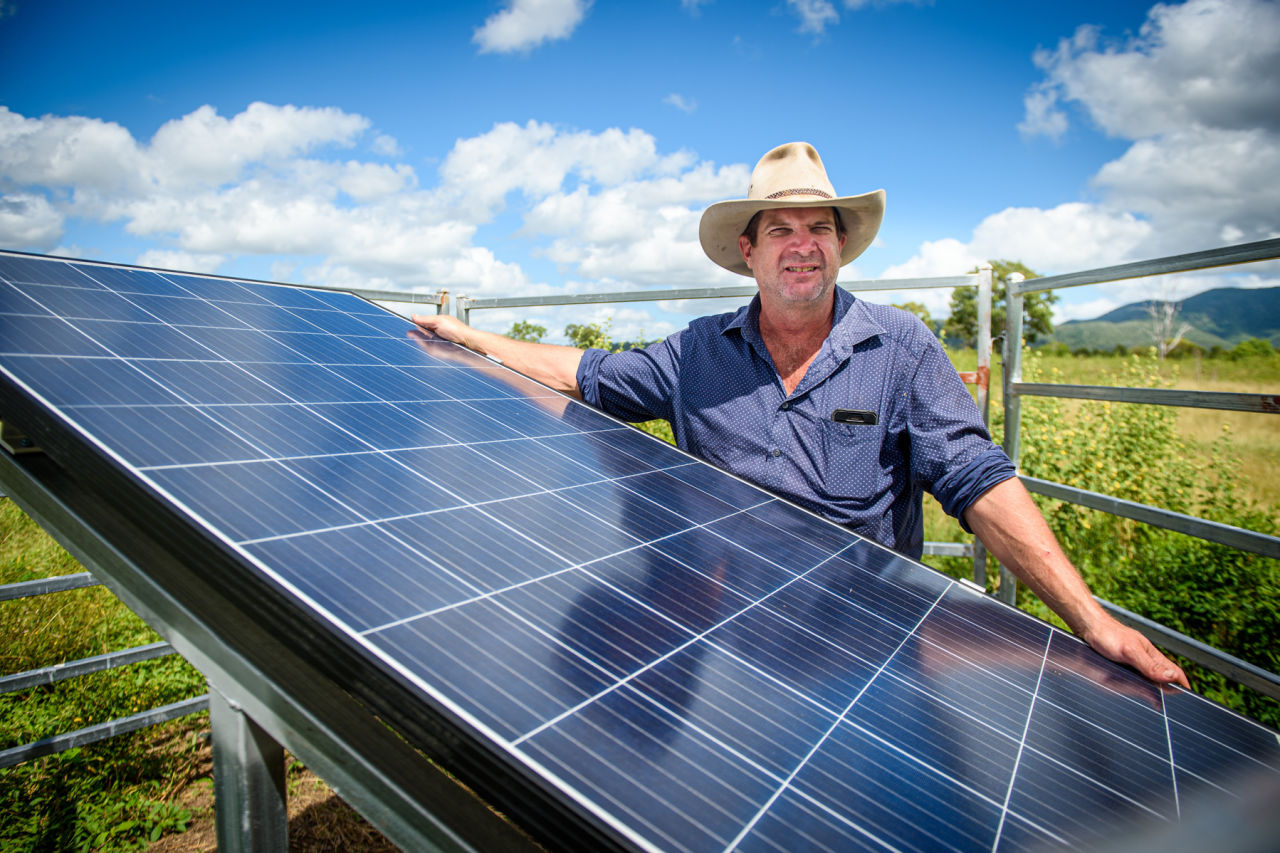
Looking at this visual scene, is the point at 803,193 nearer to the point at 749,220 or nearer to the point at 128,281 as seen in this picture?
the point at 749,220

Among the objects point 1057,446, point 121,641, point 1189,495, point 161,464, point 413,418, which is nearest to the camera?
point 161,464

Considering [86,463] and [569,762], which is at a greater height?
[86,463]

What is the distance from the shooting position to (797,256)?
140 inches

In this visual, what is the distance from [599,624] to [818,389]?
2.12m

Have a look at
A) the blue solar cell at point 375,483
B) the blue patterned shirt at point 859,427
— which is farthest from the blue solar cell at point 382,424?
the blue patterned shirt at point 859,427

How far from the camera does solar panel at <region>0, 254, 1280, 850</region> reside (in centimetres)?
121

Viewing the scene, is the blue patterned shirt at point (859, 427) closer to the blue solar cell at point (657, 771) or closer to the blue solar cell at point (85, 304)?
the blue solar cell at point (657, 771)

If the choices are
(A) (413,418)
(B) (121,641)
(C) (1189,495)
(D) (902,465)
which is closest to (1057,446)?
(C) (1189,495)

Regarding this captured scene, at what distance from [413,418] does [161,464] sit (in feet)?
3.02

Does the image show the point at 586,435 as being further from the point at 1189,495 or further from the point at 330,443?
the point at 1189,495

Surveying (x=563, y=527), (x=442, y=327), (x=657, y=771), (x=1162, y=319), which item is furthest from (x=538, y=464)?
(x=1162, y=319)

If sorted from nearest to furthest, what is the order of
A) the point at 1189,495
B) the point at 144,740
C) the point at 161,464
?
the point at 161,464 < the point at 144,740 < the point at 1189,495

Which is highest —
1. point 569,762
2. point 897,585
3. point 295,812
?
point 569,762

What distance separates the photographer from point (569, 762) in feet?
3.77
